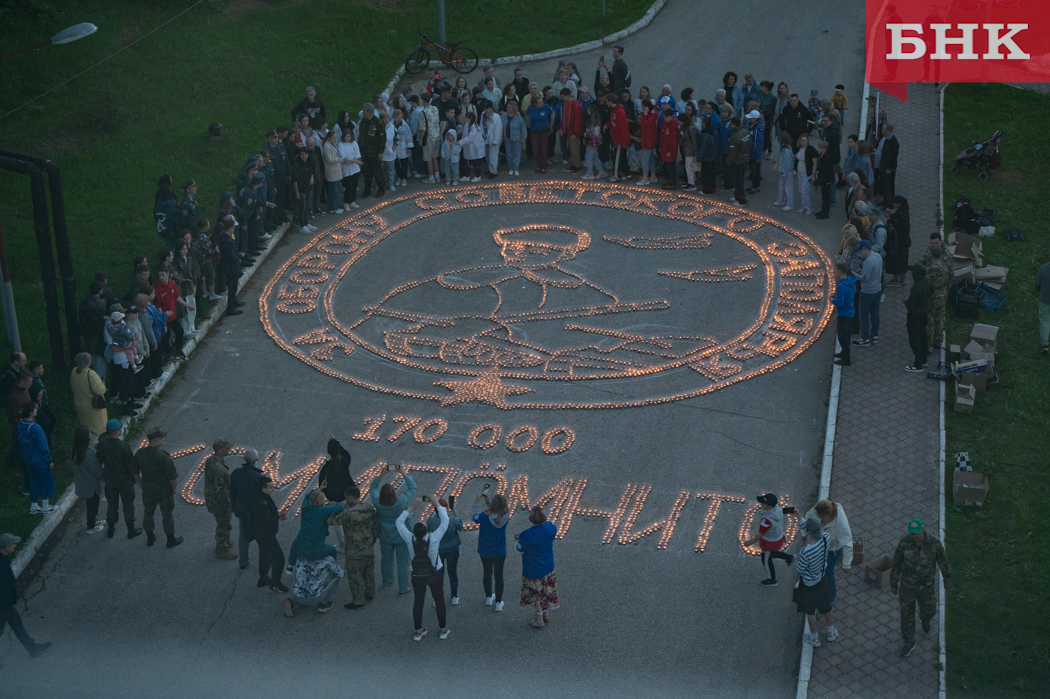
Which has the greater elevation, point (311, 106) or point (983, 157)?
point (311, 106)

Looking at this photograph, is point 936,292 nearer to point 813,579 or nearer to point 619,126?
point 813,579

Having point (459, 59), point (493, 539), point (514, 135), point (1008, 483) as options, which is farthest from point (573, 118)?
point (493, 539)

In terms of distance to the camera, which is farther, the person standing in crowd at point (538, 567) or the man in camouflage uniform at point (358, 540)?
the man in camouflage uniform at point (358, 540)

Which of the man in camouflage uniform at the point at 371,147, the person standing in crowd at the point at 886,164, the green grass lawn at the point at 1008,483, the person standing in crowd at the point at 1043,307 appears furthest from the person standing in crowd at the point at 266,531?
the person standing in crowd at the point at 886,164

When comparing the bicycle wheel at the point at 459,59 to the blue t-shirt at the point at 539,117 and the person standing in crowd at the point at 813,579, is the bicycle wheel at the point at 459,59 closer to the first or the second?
the blue t-shirt at the point at 539,117

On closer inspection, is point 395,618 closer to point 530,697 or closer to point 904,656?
point 530,697

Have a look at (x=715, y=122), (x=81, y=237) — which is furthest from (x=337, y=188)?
(x=715, y=122)
